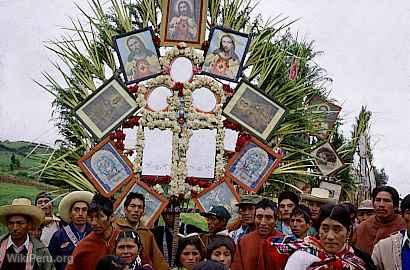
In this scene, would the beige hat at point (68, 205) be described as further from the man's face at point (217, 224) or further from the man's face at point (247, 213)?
the man's face at point (247, 213)

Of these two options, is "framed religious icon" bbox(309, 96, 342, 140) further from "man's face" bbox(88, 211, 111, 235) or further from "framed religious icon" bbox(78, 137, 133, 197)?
"man's face" bbox(88, 211, 111, 235)

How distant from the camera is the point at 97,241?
3834 millimetres

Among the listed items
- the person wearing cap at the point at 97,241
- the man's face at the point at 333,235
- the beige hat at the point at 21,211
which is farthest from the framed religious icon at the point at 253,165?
the man's face at the point at 333,235

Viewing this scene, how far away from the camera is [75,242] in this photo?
4371 millimetres

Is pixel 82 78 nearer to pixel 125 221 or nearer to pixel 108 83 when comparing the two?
pixel 108 83

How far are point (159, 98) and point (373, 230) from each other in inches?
139

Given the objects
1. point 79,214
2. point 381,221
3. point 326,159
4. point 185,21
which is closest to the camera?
point 381,221

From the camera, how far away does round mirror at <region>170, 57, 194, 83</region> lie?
7.23m

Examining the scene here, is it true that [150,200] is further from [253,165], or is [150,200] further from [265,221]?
[265,221]

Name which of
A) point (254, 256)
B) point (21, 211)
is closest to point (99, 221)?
point (21, 211)

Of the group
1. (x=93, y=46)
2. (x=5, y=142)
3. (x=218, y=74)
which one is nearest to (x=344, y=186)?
(x=218, y=74)

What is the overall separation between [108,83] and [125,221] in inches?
108

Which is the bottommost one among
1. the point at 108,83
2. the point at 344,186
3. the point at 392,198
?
the point at 392,198

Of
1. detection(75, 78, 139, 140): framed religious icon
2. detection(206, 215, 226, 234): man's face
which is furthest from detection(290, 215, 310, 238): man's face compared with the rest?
detection(75, 78, 139, 140): framed religious icon
